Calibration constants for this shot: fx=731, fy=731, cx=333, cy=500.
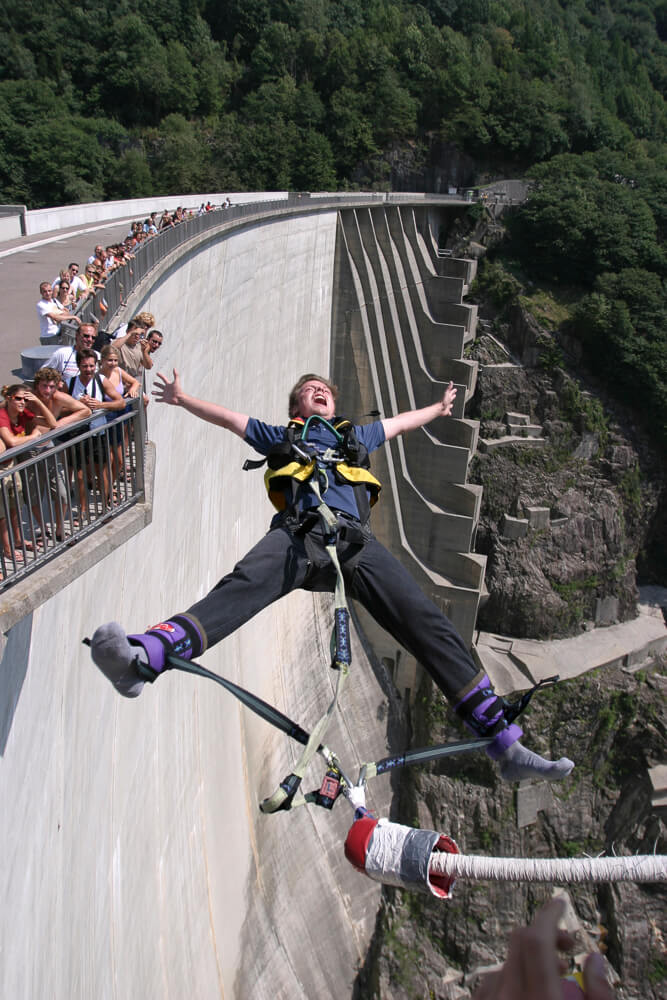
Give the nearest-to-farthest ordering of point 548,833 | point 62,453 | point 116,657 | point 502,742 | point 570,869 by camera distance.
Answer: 1. point 570,869
2. point 116,657
3. point 502,742
4. point 62,453
5. point 548,833

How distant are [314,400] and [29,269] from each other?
10.7m

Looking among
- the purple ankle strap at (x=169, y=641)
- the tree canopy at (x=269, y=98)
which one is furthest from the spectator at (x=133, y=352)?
the tree canopy at (x=269, y=98)

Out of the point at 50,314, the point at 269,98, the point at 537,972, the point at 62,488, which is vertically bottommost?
the point at 62,488

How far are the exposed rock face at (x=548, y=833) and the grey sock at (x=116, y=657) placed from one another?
58.9 feet

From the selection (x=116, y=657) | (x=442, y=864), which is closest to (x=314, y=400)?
(x=116, y=657)

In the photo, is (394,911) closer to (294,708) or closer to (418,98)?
(294,708)

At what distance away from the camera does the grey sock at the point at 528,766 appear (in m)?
3.31

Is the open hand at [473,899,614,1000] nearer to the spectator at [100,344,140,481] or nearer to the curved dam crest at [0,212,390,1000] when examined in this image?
the curved dam crest at [0,212,390,1000]

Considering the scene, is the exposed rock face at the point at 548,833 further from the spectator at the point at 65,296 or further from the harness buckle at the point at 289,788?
the harness buckle at the point at 289,788

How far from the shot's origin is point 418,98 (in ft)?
140

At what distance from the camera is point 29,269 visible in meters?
13.1

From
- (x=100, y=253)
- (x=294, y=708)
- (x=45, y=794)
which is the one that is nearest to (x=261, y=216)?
(x=100, y=253)

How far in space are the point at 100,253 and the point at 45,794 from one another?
844 centimetres

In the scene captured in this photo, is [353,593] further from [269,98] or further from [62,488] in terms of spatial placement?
[269,98]
